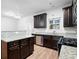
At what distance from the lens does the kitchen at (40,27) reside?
291cm

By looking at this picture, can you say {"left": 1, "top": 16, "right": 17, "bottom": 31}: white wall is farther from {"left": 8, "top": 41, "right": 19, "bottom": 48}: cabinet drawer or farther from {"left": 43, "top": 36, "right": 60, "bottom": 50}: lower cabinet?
{"left": 8, "top": 41, "right": 19, "bottom": 48}: cabinet drawer

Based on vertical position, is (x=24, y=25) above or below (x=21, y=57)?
above

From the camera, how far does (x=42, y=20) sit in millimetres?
5688

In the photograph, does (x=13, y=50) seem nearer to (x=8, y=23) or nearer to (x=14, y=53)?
(x=14, y=53)

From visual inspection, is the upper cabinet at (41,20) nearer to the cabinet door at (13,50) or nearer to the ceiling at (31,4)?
the ceiling at (31,4)

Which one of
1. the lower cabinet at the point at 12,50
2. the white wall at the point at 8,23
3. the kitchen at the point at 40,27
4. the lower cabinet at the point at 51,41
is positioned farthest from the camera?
the white wall at the point at 8,23

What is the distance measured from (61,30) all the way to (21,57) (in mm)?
3006

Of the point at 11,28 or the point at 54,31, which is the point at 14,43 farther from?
the point at 11,28

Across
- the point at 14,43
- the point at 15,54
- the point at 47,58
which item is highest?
the point at 14,43

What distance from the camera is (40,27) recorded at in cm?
588

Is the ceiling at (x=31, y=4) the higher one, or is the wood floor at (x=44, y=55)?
the ceiling at (x=31, y=4)

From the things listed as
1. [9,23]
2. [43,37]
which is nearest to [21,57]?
[43,37]

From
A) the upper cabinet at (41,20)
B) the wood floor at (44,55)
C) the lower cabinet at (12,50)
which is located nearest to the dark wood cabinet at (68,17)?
the wood floor at (44,55)

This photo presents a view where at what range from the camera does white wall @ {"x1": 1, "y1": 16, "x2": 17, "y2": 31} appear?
7.32 meters
